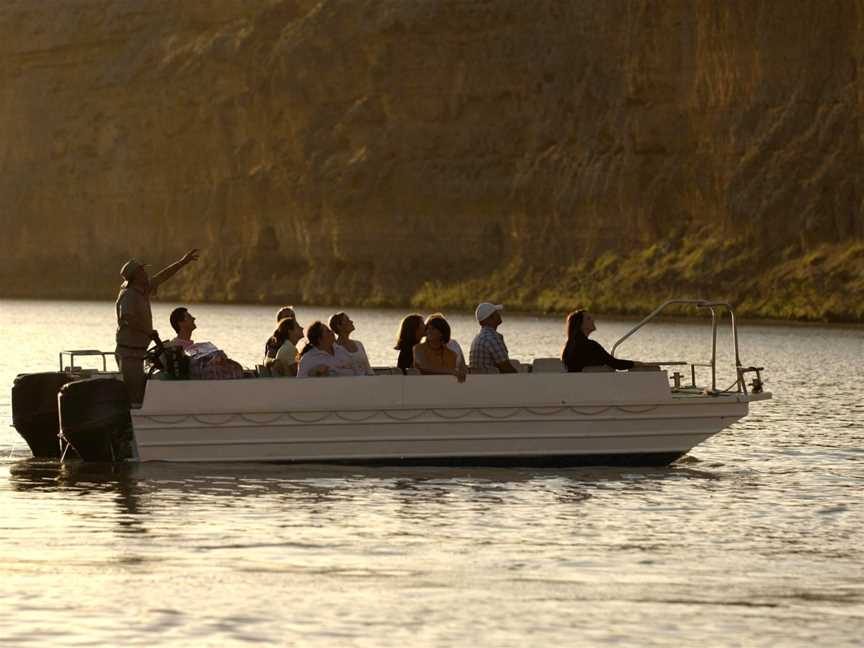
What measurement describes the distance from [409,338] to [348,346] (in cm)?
57

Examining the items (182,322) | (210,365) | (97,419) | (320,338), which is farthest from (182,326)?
(320,338)

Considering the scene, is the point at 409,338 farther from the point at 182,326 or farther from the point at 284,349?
the point at 182,326

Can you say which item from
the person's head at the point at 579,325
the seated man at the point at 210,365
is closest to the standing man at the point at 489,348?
the person's head at the point at 579,325

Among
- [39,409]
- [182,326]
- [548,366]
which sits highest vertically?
[182,326]

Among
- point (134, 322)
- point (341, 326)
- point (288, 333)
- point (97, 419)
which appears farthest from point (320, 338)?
point (97, 419)

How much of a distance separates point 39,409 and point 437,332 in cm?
394

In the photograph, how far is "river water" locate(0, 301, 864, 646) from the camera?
11062 mm

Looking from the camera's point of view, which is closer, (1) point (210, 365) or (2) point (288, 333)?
(1) point (210, 365)

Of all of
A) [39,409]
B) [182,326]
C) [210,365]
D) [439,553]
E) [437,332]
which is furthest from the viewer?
[39,409]

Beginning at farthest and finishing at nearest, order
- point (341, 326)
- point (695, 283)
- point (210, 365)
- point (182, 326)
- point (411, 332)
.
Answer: point (695, 283)
point (182, 326)
point (411, 332)
point (341, 326)
point (210, 365)

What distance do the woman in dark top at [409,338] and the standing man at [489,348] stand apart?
1.69 feet

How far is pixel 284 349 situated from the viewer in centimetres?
1889

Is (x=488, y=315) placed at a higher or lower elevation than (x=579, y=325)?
higher

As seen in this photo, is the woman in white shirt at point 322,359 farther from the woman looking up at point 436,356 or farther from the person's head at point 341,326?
the woman looking up at point 436,356
